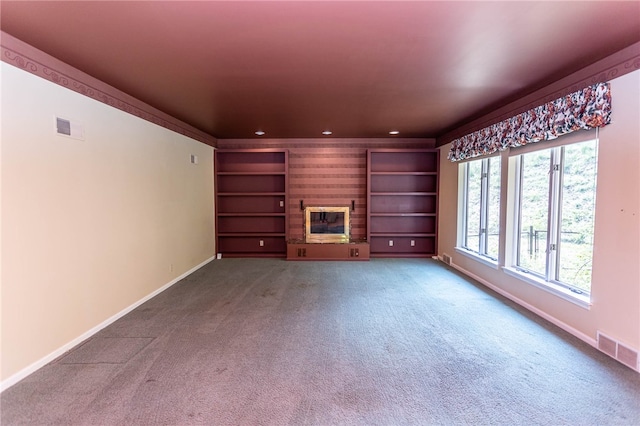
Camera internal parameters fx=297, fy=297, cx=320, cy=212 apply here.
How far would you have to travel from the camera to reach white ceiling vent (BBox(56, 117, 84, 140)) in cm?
260

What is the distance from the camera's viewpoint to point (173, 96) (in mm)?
3533

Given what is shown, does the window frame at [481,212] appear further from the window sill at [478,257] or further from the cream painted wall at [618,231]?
the cream painted wall at [618,231]

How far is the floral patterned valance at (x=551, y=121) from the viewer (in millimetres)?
2547

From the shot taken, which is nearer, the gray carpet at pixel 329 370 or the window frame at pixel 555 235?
the gray carpet at pixel 329 370

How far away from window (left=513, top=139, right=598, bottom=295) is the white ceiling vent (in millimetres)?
4826

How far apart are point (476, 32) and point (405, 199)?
4.73 meters

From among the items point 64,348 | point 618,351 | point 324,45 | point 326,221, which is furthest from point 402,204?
point 64,348

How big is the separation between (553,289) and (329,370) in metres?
2.60

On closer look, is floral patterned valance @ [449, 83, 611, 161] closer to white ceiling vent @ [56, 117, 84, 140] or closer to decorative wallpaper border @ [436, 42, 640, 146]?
decorative wallpaper border @ [436, 42, 640, 146]

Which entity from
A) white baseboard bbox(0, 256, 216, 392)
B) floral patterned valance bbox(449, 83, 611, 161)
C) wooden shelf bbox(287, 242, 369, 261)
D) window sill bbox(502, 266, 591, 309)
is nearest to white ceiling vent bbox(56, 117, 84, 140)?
white baseboard bbox(0, 256, 216, 392)

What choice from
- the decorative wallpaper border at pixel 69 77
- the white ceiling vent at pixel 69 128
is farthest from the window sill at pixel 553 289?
the decorative wallpaper border at pixel 69 77

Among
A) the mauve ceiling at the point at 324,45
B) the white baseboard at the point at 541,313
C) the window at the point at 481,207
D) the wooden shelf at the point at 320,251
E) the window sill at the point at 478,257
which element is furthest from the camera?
the wooden shelf at the point at 320,251

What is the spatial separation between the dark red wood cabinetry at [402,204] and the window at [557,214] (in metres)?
2.68

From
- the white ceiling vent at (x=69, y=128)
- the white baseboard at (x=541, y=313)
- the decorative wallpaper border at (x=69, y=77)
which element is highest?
the decorative wallpaper border at (x=69, y=77)
